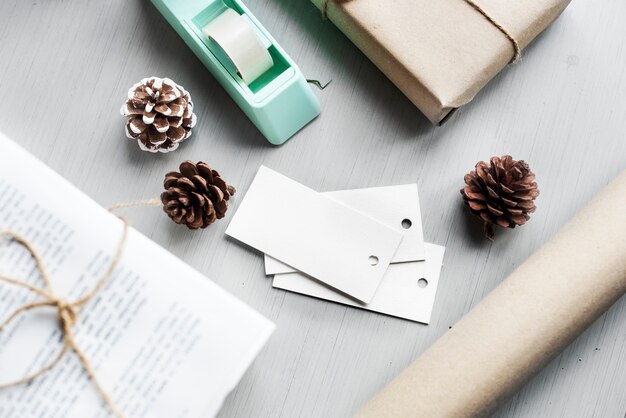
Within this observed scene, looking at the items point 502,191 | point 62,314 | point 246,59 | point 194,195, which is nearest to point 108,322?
point 62,314

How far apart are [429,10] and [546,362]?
0.37 meters

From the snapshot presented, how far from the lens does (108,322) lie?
1.80 ft

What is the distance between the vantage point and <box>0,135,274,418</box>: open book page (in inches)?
21.0

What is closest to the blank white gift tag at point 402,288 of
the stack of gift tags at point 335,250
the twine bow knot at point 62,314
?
the stack of gift tags at point 335,250

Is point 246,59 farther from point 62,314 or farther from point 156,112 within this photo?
point 62,314

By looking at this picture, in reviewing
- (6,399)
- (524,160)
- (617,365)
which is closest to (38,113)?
(6,399)

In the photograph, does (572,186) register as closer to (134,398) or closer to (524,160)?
(524,160)

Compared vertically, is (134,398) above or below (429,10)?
below

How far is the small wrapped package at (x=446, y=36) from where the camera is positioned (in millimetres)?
632

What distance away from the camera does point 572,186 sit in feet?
2.25

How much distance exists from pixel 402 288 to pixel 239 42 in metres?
0.30

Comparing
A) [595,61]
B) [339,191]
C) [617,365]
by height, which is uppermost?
[595,61]

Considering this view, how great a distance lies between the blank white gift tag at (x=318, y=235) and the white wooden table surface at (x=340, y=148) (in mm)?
25

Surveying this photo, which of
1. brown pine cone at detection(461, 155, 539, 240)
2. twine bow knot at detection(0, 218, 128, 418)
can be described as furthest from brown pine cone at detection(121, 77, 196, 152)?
brown pine cone at detection(461, 155, 539, 240)
